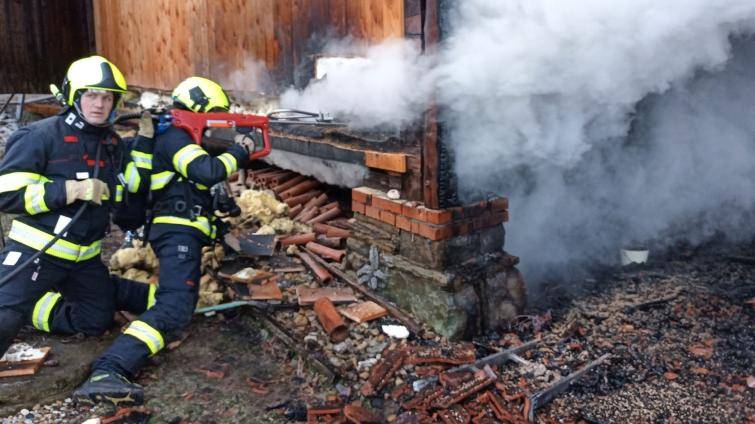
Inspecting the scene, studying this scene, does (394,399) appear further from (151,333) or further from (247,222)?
(247,222)

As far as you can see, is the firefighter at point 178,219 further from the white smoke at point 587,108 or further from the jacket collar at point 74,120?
the white smoke at point 587,108

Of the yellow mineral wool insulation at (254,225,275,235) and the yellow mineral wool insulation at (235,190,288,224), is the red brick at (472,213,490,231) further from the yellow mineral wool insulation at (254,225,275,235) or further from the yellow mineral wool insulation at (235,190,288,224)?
the yellow mineral wool insulation at (235,190,288,224)

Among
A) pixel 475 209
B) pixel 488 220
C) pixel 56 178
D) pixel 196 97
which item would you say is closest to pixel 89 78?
pixel 56 178

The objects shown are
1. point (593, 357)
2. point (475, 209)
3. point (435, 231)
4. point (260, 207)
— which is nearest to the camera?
point (593, 357)

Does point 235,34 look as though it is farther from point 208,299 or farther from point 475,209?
point 475,209

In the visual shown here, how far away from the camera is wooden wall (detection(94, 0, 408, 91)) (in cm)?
525

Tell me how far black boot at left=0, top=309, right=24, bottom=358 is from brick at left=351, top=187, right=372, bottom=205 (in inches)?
98.1

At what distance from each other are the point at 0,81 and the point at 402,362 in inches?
448

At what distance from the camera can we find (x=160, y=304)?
4043 millimetres

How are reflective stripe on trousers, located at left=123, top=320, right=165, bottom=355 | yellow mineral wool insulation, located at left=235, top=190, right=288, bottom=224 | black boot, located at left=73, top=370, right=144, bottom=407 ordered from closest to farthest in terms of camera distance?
black boot, located at left=73, top=370, right=144, bottom=407 < reflective stripe on trousers, located at left=123, top=320, right=165, bottom=355 < yellow mineral wool insulation, located at left=235, top=190, right=288, bottom=224

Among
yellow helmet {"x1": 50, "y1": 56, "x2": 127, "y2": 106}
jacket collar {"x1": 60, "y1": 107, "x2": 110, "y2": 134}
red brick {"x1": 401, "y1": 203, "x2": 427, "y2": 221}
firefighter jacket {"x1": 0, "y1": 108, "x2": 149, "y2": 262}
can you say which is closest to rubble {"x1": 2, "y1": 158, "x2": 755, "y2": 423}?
red brick {"x1": 401, "y1": 203, "x2": 427, "y2": 221}

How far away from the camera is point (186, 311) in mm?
4121

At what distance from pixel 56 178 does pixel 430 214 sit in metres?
2.50

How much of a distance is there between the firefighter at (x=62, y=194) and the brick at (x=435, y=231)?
2170 mm
